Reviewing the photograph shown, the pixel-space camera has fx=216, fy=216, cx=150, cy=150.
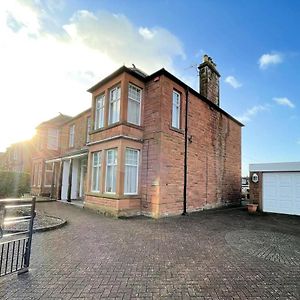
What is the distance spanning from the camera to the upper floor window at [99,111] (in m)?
12.6

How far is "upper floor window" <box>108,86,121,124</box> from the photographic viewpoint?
442 inches

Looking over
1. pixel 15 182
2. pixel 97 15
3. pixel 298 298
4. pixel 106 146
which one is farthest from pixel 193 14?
pixel 15 182

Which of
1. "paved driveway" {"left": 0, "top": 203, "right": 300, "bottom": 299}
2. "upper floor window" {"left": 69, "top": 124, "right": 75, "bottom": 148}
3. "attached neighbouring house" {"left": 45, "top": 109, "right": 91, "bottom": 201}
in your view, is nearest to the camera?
"paved driveway" {"left": 0, "top": 203, "right": 300, "bottom": 299}

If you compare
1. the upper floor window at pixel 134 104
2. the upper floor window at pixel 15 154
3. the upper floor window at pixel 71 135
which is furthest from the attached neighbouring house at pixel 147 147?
the upper floor window at pixel 15 154

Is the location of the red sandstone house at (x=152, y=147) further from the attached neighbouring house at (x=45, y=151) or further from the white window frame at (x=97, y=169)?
the attached neighbouring house at (x=45, y=151)

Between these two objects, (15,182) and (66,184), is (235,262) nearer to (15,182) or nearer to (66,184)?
(15,182)

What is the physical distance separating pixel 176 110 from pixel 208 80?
458 cm

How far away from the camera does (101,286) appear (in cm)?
350

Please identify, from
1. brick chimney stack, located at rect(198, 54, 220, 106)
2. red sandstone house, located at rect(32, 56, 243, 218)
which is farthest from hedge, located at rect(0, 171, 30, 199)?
brick chimney stack, located at rect(198, 54, 220, 106)

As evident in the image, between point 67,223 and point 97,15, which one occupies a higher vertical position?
point 97,15

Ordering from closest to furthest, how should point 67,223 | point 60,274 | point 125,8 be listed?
point 60,274 → point 125,8 → point 67,223

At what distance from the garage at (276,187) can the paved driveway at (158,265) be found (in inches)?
238

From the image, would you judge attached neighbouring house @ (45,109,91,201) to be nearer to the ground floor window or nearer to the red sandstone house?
the red sandstone house

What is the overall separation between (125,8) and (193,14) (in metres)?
3.00
